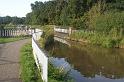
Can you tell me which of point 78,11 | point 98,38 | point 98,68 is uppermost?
point 78,11

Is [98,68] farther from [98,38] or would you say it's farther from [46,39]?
[98,38]

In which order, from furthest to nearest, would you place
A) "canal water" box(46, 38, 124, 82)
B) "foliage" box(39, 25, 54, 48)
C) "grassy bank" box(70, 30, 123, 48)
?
"grassy bank" box(70, 30, 123, 48) → "foliage" box(39, 25, 54, 48) → "canal water" box(46, 38, 124, 82)

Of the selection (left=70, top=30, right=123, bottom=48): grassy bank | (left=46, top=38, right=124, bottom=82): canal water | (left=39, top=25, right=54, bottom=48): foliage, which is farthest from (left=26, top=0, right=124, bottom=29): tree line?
(left=46, top=38, right=124, bottom=82): canal water

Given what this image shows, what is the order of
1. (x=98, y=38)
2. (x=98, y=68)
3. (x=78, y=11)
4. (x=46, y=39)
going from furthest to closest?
1. (x=78, y=11)
2. (x=98, y=38)
3. (x=46, y=39)
4. (x=98, y=68)

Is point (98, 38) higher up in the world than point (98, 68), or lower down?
higher up

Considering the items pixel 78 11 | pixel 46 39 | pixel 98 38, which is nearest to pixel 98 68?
pixel 46 39

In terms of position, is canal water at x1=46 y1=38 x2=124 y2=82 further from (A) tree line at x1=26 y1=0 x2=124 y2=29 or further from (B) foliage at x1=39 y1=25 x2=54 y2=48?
(A) tree line at x1=26 y1=0 x2=124 y2=29

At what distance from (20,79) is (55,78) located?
1526 mm

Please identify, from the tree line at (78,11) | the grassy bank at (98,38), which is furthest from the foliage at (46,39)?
the tree line at (78,11)

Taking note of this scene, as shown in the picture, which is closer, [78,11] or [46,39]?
[46,39]

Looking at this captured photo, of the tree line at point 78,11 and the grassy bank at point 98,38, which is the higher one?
the tree line at point 78,11

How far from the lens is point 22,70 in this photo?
1517 centimetres

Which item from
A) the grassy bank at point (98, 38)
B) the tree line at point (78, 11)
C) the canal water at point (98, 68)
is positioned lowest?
the canal water at point (98, 68)

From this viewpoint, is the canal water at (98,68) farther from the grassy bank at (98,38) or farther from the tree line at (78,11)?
the tree line at (78,11)
